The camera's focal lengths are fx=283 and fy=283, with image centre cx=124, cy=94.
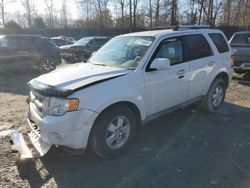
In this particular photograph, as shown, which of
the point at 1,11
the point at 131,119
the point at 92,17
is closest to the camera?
the point at 131,119

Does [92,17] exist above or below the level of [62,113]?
above

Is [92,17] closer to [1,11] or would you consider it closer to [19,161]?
[1,11]

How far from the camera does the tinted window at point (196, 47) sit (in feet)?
17.5

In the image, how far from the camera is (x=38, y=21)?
142 feet

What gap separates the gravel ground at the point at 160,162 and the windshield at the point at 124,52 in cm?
135

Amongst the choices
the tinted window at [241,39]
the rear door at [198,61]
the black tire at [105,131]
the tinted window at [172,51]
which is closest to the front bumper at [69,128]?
the black tire at [105,131]

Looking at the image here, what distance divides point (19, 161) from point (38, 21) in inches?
1689

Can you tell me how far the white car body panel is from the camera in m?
3.62

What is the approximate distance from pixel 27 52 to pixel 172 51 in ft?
27.7

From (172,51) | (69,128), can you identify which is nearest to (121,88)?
(69,128)

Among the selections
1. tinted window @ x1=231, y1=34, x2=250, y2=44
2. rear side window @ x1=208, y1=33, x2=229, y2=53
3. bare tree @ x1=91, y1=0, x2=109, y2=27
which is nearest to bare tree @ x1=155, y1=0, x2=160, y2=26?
bare tree @ x1=91, y1=0, x2=109, y2=27

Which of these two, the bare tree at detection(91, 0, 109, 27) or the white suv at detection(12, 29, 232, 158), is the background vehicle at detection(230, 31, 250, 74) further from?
the bare tree at detection(91, 0, 109, 27)

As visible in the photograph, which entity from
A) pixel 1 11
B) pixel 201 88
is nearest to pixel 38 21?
pixel 1 11

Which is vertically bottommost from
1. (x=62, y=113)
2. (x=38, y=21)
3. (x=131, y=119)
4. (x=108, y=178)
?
(x=108, y=178)
